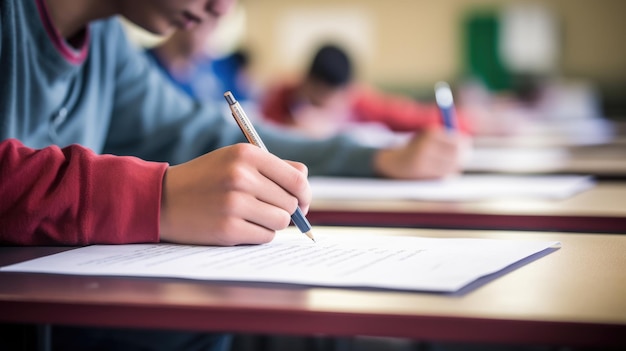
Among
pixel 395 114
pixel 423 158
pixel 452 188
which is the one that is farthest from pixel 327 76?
pixel 452 188

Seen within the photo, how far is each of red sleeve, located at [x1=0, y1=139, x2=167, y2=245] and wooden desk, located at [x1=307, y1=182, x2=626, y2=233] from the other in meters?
0.32

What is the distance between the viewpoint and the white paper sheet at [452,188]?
1.19 m

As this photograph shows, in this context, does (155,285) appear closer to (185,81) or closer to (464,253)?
(464,253)

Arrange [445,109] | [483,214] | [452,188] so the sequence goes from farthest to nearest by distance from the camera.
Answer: [445,109] → [452,188] → [483,214]

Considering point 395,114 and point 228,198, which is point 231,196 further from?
point 395,114

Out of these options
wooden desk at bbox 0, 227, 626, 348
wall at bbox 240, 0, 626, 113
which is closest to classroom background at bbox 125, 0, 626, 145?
wall at bbox 240, 0, 626, 113

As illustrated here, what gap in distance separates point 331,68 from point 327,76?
37 mm

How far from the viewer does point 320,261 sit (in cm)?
65

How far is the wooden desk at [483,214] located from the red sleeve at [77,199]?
12.6 inches

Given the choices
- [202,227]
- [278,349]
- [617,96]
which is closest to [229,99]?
[202,227]

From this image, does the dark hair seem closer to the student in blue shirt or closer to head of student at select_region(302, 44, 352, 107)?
head of student at select_region(302, 44, 352, 107)

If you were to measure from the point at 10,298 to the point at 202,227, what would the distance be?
0.72 feet

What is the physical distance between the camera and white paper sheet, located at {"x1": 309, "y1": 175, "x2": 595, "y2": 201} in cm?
119

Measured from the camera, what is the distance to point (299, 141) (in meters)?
1.44
